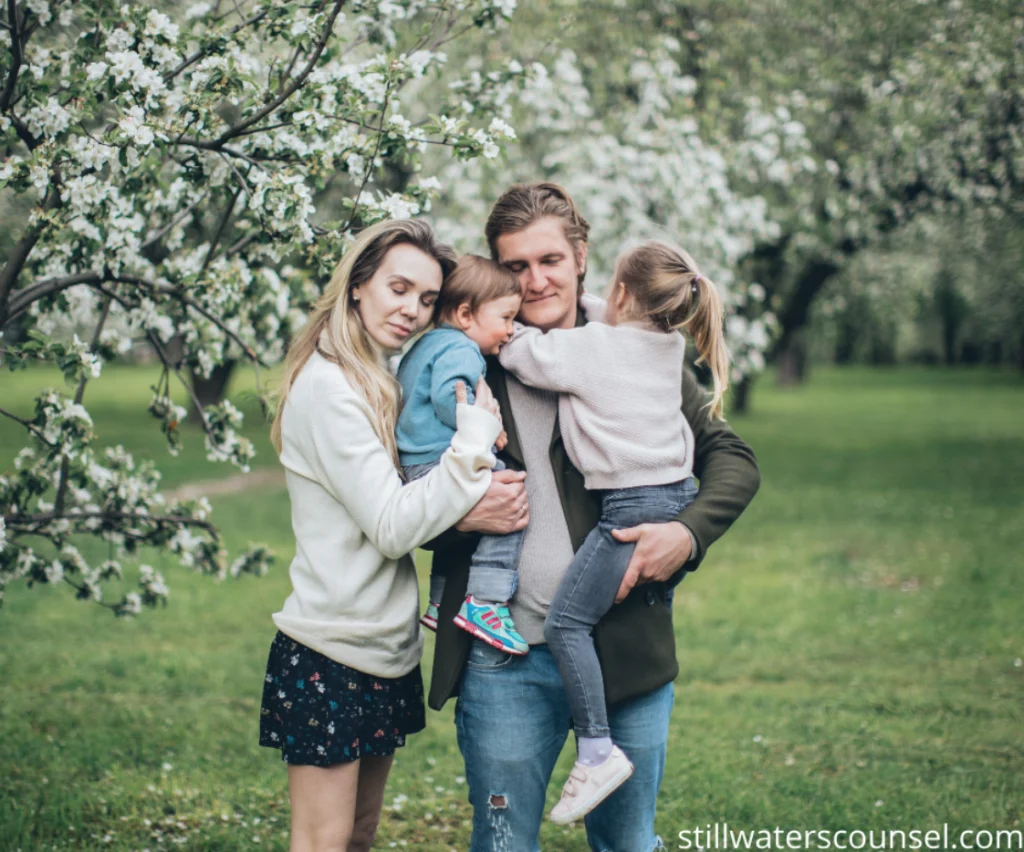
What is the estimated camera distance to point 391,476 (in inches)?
117

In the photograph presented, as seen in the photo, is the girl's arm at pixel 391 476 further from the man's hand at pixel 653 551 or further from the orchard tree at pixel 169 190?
the orchard tree at pixel 169 190

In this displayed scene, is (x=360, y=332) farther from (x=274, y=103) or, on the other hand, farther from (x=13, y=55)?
(x=13, y=55)

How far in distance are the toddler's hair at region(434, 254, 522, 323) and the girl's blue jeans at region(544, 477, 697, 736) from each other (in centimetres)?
70

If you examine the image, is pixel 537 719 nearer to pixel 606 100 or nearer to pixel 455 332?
pixel 455 332

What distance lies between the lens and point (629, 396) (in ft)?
10.2

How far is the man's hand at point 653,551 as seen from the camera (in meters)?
3.02

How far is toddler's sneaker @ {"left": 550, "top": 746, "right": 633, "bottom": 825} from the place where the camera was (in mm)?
3025

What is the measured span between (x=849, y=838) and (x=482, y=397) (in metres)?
3.02

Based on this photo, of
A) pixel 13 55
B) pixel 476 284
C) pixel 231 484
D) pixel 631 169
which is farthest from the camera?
pixel 231 484

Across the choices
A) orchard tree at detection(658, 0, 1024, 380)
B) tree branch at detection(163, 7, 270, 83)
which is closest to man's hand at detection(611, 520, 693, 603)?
tree branch at detection(163, 7, 270, 83)

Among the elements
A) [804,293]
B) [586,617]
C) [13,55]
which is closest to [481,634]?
[586,617]

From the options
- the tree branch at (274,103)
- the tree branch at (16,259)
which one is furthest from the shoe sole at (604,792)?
the tree branch at (16,259)

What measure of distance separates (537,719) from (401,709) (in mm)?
411

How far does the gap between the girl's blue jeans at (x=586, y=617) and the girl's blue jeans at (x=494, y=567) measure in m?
0.14
